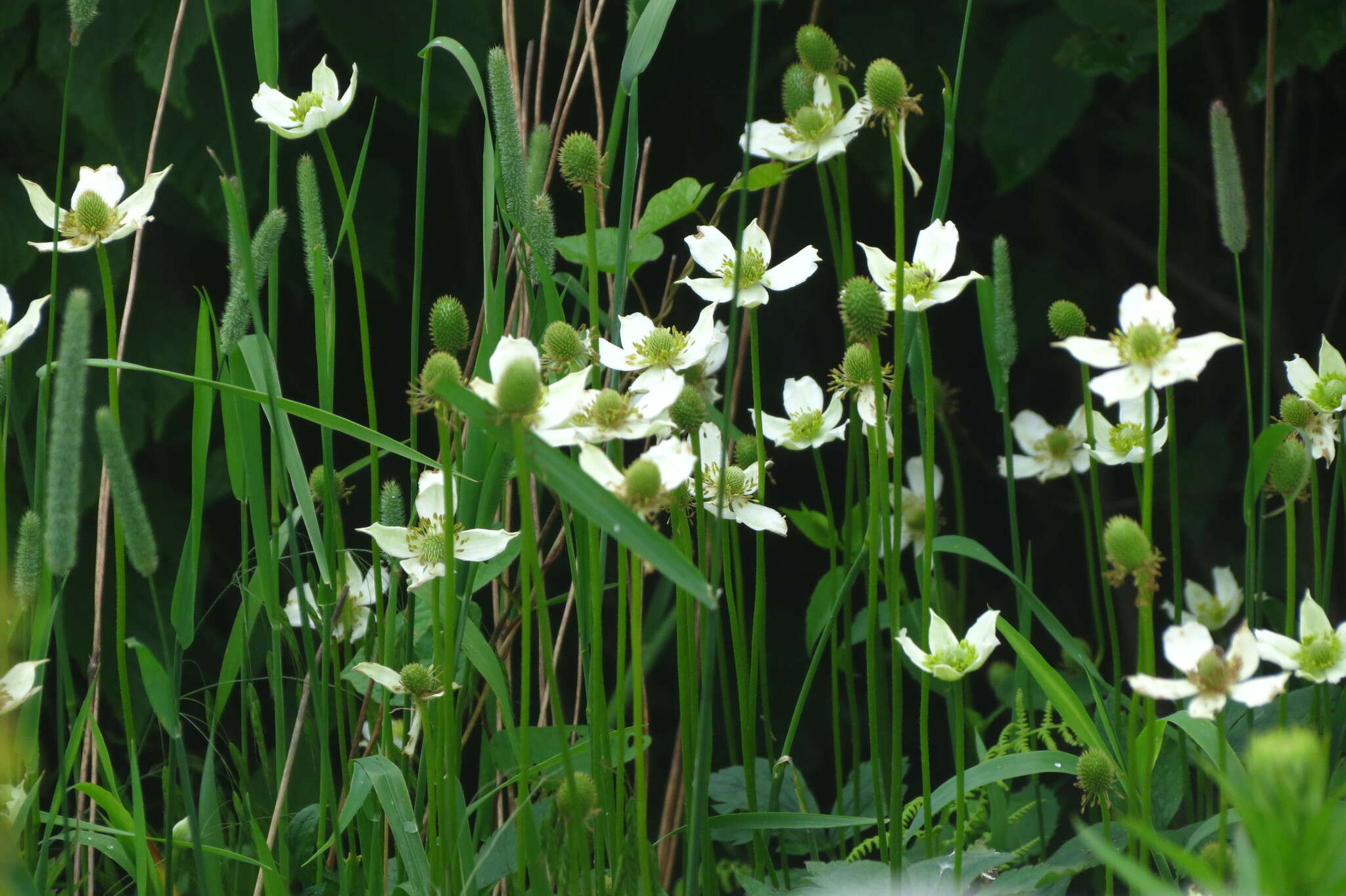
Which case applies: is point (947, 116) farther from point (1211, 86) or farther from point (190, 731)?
point (190, 731)

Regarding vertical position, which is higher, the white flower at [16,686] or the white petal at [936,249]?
the white petal at [936,249]

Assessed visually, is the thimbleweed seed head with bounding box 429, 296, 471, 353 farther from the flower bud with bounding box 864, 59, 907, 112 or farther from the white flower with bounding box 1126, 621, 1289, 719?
the white flower with bounding box 1126, 621, 1289, 719

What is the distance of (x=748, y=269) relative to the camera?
0.68 metres

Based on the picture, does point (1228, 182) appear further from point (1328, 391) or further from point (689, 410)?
point (689, 410)

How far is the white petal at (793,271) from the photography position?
2.19ft

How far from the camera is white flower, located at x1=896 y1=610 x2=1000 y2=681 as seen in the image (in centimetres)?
57

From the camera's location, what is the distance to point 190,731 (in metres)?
1.45

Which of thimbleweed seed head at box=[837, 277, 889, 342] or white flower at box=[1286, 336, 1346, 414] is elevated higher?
thimbleweed seed head at box=[837, 277, 889, 342]

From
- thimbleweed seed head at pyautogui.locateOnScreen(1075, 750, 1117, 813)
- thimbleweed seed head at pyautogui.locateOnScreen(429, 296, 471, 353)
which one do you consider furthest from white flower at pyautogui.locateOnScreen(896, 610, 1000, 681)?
thimbleweed seed head at pyautogui.locateOnScreen(429, 296, 471, 353)

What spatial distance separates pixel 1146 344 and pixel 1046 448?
535 mm

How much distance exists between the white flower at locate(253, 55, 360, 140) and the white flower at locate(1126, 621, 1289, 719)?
0.51 m

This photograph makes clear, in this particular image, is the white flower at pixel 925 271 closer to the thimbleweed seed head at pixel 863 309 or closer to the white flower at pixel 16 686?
the thimbleweed seed head at pixel 863 309

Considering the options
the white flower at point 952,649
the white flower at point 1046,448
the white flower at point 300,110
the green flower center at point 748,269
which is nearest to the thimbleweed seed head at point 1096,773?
the white flower at point 952,649

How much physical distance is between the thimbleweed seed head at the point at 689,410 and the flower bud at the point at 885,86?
0.17 m
